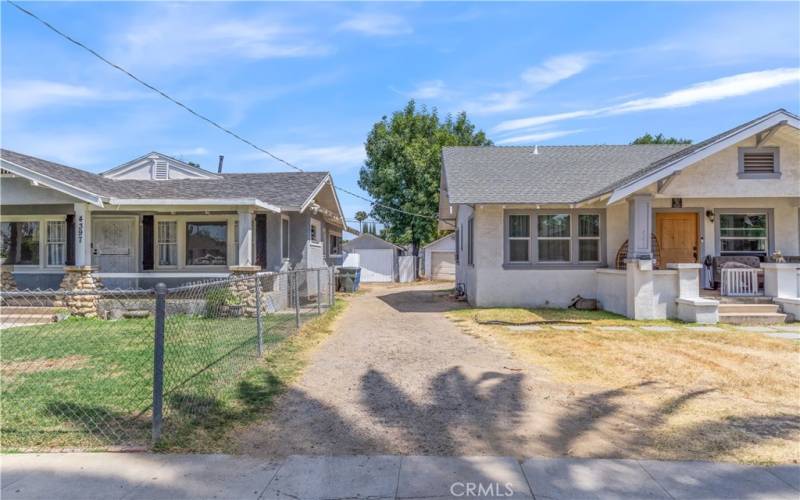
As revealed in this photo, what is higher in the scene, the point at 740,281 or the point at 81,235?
the point at 81,235

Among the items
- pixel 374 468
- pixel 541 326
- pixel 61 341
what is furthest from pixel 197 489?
pixel 541 326

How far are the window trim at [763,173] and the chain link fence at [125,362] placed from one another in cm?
1131

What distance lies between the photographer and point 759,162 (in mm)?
11820

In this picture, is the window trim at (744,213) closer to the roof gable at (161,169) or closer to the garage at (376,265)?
the roof gable at (161,169)

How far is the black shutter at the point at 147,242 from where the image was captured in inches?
565

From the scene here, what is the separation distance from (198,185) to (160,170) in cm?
268

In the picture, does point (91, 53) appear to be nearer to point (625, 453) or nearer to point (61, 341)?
point (61, 341)

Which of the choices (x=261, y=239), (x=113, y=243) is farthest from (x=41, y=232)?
(x=261, y=239)

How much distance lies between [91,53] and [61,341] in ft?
19.7

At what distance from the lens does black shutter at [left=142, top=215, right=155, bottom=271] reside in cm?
1436

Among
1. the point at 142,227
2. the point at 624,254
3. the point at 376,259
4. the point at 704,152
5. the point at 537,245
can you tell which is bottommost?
the point at 376,259

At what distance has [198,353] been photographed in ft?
24.4

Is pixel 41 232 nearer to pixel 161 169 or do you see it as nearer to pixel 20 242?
pixel 20 242

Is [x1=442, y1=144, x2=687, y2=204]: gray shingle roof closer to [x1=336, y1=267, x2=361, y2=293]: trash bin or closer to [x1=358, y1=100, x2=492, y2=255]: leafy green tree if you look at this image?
[x1=336, y1=267, x2=361, y2=293]: trash bin
